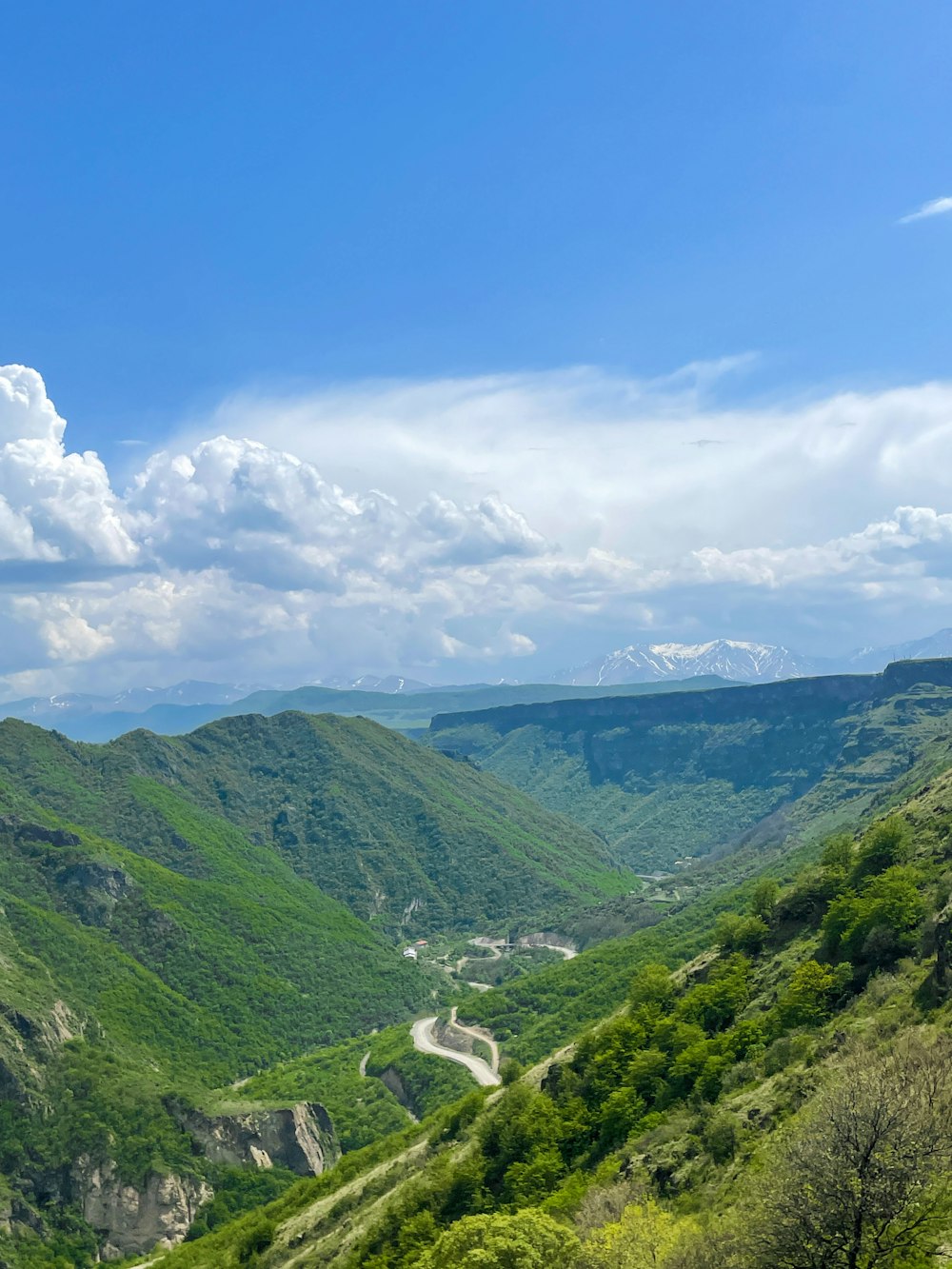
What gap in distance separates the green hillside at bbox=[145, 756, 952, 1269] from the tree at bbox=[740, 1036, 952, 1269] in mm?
64

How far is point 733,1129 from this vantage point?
49562 millimetres

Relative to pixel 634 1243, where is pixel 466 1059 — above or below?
below

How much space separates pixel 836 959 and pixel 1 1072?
136 m

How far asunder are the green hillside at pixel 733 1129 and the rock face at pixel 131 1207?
124ft

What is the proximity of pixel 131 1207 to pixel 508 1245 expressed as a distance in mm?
131795

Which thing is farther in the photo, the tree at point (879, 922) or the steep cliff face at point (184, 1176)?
the steep cliff face at point (184, 1176)

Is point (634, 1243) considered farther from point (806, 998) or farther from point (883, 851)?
point (883, 851)

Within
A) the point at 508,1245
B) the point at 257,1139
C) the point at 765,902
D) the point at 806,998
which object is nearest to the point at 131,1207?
the point at 257,1139

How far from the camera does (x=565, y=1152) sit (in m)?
69.4

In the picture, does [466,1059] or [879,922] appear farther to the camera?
[466,1059]

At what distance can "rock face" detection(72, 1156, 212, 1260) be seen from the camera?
139625 mm

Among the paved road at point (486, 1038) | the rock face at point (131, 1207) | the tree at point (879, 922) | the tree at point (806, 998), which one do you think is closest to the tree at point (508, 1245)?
the tree at point (806, 998)

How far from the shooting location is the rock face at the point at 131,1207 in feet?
458

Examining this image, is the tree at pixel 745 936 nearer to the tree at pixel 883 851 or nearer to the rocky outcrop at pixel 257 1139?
the tree at pixel 883 851
